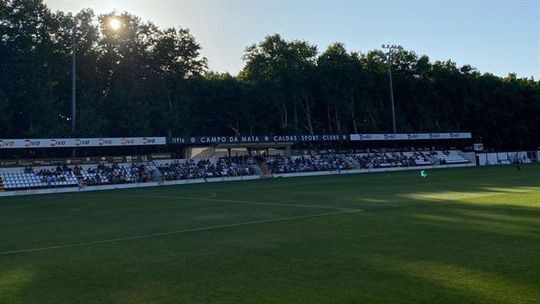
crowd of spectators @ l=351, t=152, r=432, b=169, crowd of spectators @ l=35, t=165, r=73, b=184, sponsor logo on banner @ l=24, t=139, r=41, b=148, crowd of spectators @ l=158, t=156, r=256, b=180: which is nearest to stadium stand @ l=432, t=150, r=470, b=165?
crowd of spectators @ l=351, t=152, r=432, b=169

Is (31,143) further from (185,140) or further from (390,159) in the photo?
(390,159)

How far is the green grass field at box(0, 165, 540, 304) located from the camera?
8.09m

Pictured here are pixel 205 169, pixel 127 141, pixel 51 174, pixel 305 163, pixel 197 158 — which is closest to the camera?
pixel 51 174

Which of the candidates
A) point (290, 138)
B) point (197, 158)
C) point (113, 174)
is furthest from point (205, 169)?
point (290, 138)

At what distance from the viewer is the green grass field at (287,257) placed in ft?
26.5

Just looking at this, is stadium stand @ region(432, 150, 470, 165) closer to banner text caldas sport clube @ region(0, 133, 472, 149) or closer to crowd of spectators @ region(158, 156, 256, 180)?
banner text caldas sport clube @ region(0, 133, 472, 149)

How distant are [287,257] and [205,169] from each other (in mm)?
48282

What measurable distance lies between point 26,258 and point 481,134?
9985 cm

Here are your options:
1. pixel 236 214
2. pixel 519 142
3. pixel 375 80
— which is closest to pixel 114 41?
pixel 375 80

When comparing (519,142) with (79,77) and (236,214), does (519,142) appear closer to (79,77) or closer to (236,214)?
(79,77)

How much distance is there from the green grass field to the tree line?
4794 cm

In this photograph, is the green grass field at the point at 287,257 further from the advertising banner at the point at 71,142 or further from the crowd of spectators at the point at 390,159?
the crowd of spectators at the point at 390,159

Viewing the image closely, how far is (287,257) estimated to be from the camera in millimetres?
11039

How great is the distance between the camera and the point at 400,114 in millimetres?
93500
